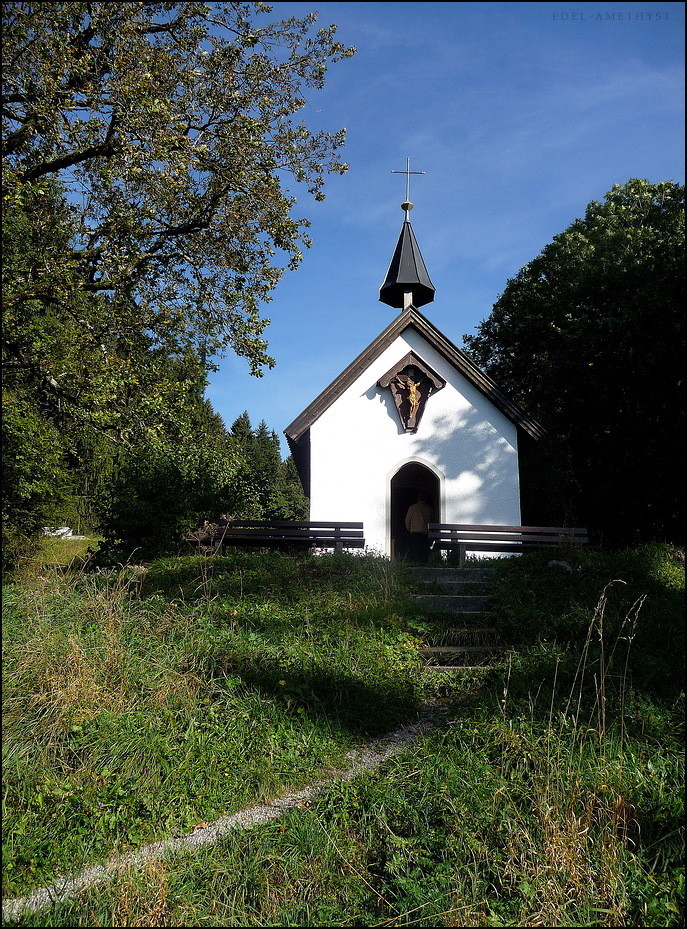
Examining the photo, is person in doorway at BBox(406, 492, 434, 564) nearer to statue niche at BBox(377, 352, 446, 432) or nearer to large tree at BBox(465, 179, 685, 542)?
statue niche at BBox(377, 352, 446, 432)

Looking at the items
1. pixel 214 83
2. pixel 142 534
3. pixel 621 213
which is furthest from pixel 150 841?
pixel 621 213

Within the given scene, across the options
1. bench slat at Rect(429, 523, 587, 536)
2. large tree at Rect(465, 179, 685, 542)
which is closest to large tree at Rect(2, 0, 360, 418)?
bench slat at Rect(429, 523, 587, 536)

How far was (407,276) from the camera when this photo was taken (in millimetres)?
19234

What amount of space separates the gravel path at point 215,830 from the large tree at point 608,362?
1426 centimetres

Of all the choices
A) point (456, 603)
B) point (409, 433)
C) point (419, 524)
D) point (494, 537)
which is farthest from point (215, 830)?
point (419, 524)

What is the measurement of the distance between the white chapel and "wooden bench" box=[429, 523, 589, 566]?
1760mm

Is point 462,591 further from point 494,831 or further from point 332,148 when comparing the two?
point 332,148

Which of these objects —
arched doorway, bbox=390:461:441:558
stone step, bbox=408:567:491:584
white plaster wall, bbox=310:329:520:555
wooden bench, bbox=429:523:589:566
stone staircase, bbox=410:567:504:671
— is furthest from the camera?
arched doorway, bbox=390:461:441:558

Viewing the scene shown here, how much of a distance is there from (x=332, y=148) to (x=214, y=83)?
254cm

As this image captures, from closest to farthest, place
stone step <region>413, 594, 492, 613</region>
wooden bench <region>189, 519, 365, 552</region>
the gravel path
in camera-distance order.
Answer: the gravel path < stone step <region>413, 594, 492, 613</region> < wooden bench <region>189, 519, 365, 552</region>

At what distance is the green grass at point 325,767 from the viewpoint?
11.6 feet

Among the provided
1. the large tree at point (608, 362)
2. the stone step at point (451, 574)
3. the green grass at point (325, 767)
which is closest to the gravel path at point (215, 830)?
the green grass at point (325, 767)

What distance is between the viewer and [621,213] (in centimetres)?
2355

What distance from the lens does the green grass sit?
11.6ft
